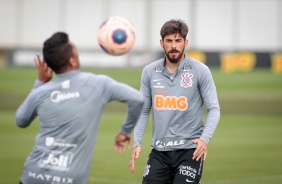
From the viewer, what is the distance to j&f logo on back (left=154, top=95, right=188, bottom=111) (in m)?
8.58

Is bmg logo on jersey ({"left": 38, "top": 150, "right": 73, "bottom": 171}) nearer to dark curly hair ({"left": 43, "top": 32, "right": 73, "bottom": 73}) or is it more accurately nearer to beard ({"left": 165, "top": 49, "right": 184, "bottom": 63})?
dark curly hair ({"left": 43, "top": 32, "right": 73, "bottom": 73})

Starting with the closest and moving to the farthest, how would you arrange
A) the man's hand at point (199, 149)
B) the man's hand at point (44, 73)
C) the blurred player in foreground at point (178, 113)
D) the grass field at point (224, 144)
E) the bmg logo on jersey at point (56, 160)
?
1. the bmg logo on jersey at point (56, 160)
2. the man's hand at point (44, 73)
3. the man's hand at point (199, 149)
4. the blurred player in foreground at point (178, 113)
5. the grass field at point (224, 144)

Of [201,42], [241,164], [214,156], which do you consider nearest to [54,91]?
[241,164]

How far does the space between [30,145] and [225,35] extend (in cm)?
3267

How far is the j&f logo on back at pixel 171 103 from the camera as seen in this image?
8578mm

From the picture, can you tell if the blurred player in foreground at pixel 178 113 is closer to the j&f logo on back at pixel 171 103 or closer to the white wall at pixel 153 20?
the j&f logo on back at pixel 171 103

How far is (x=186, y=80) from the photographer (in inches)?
340

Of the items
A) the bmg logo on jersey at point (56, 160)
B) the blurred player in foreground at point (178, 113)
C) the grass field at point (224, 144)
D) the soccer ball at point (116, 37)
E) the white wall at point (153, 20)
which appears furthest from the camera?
the white wall at point (153, 20)

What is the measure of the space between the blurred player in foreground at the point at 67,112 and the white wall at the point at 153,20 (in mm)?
42668

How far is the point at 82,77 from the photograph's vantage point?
684 centimetres

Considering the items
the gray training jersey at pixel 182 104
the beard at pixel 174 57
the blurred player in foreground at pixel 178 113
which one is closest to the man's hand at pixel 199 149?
the blurred player in foreground at pixel 178 113

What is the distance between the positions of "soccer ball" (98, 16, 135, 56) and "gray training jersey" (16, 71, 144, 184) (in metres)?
2.27

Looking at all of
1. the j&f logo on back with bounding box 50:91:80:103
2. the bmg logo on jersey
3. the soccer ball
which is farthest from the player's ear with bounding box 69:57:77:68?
the soccer ball

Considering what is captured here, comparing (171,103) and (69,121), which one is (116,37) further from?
(69,121)
